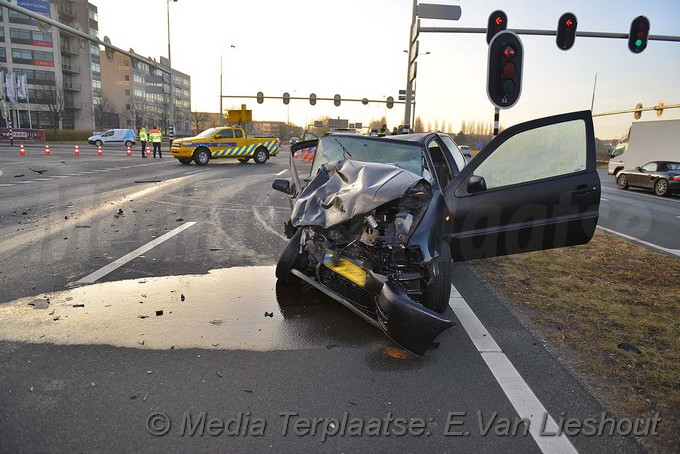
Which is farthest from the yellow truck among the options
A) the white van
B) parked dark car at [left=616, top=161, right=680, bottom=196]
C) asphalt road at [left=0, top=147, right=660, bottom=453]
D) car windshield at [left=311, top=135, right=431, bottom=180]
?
the white van

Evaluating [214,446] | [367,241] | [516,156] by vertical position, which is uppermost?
[516,156]

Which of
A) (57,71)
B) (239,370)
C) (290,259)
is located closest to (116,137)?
(57,71)

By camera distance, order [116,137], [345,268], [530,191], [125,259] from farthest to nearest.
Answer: [116,137]
[125,259]
[530,191]
[345,268]

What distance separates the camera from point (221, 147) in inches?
909

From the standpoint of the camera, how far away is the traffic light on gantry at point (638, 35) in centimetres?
1544

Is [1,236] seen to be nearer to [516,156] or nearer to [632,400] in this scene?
[516,156]

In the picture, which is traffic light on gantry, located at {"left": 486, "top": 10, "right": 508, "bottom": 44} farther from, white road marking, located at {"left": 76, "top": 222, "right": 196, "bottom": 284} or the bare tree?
the bare tree

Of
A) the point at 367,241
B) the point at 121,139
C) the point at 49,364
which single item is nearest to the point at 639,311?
the point at 367,241

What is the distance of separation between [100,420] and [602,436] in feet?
9.06

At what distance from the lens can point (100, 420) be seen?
2.41 metres

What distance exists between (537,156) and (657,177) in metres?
16.0

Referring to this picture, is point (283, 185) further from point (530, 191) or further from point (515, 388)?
point (515, 388)

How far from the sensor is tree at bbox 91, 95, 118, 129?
74688 mm

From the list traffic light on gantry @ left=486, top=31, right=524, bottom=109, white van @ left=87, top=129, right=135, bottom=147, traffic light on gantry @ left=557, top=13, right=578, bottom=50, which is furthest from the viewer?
white van @ left=87, top=129, right=135, bottom=147
